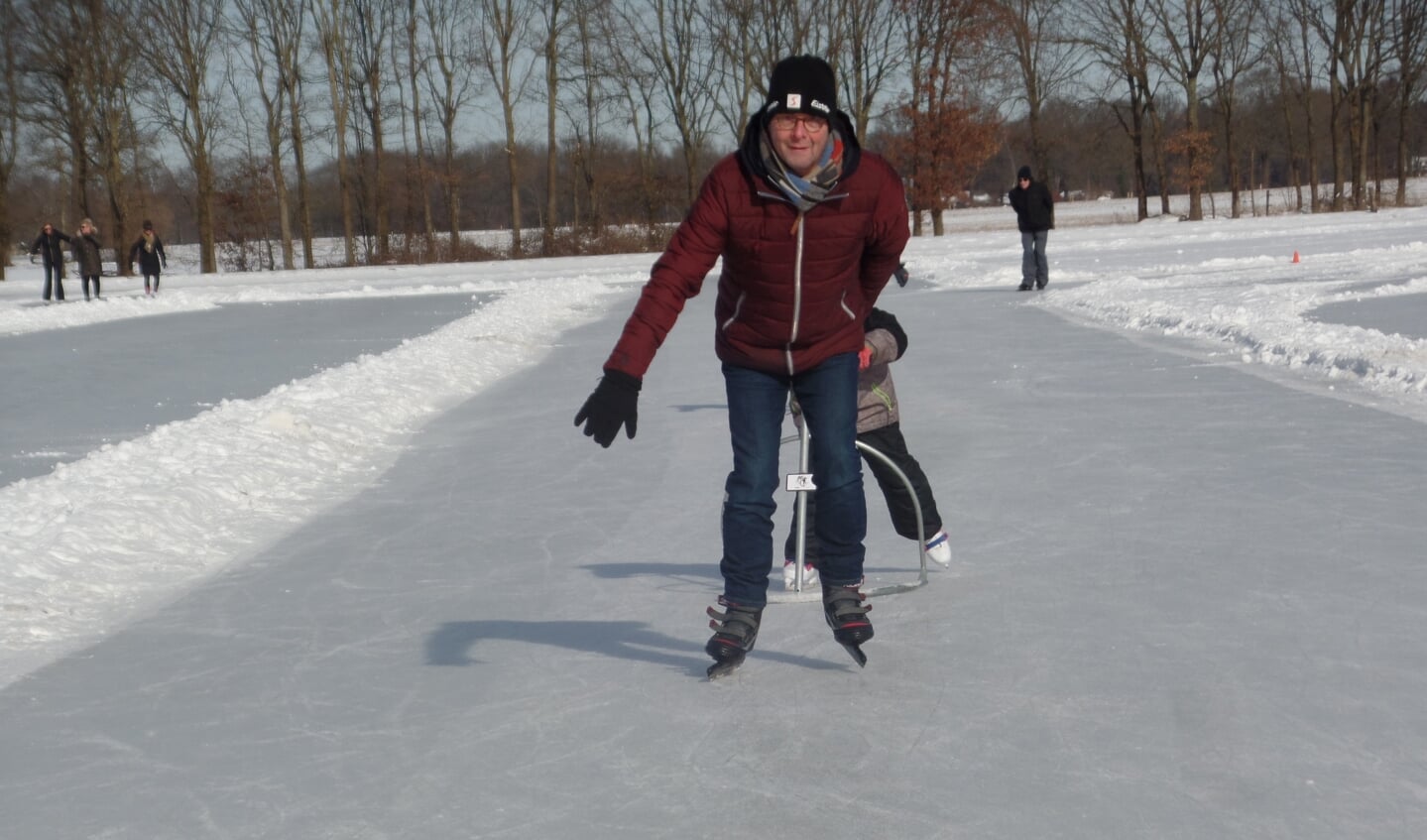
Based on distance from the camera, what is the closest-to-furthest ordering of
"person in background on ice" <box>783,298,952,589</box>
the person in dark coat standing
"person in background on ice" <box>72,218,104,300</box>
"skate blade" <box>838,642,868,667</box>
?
1. "skate blade" <box>838,642,868,667</box>
2. "person in background on ice" <box>783,298,952,589</box>
3. the person in dark coat standing
4. "person in background on ice" <box>72,218,104,300</box>

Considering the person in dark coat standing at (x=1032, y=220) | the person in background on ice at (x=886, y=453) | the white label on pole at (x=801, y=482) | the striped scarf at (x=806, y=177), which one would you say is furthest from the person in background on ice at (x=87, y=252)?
the striped scarf at (x=806, y=177)

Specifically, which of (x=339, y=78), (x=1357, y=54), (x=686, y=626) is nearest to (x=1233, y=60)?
(x=1357, y=54)

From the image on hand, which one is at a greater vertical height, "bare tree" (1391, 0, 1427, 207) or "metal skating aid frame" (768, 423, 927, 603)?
"bare tree" (1391, 0, 1427, 207)

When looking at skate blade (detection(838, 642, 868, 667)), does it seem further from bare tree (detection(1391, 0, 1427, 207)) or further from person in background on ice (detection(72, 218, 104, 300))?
bare tree (detection(1391, 0, 1427, 207))

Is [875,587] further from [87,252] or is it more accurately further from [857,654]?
[87,252]

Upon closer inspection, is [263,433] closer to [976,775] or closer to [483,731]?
[483,731]

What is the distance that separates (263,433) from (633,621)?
463 cm

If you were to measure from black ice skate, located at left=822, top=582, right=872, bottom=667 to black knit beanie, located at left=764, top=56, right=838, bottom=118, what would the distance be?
128cm

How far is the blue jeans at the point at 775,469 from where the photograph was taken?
384 centimetres

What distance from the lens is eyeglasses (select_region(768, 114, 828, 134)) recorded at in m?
3.52

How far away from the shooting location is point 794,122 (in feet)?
11.6

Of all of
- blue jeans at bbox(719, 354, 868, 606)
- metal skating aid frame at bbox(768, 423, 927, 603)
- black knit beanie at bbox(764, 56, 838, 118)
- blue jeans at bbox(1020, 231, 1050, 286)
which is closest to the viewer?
black knit beanie at bbox(764, 56, 838, 118)

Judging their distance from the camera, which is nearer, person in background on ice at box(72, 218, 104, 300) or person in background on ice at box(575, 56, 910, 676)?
person in background on ice at box(575, 56, 910, 676)

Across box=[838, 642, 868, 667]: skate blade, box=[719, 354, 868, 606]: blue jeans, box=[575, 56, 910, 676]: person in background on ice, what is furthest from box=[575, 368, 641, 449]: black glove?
box=[838, 642, 868, 667]: skate blade
